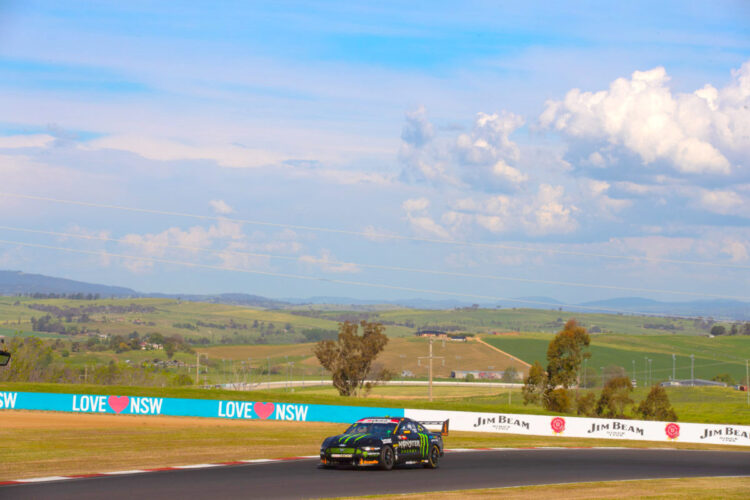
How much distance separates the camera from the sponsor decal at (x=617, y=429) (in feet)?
155

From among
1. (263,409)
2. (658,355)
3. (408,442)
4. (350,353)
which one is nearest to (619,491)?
(408,442)

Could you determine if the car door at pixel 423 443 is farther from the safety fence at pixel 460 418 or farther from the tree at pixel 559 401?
the tree at pixel 559 401

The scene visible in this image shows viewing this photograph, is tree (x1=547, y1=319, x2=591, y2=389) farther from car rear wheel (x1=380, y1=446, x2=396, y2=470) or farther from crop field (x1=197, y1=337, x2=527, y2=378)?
crop field (x1=197, y1=337, x2=527, y2=378)

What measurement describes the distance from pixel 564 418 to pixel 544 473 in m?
22.3

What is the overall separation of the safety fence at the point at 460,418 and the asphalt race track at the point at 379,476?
11942mm

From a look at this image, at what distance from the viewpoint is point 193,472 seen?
2366cm

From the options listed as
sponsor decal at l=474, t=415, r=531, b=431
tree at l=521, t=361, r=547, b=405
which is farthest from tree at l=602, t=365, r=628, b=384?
sponsor decal at l=474, t=415, r=531, b=431

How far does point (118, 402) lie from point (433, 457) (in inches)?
1223

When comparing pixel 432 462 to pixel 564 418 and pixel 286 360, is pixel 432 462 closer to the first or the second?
pixel 564 418

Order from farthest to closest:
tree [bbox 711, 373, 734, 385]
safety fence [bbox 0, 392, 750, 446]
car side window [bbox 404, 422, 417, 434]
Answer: tree [bbox 711, 373, 734, 385]
safety fence [bbox 0, 392, 750, 446]
car side window [bbox 404, 422, 417, 434]

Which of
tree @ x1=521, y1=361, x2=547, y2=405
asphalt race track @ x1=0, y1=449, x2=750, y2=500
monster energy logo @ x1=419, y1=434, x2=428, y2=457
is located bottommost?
tree @ x1=521, y1=361, x2=547, y2=405

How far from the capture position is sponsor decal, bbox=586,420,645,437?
4738 centimetres

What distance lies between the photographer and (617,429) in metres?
47.6

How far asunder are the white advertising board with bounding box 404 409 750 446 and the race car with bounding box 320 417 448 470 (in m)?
20.3
